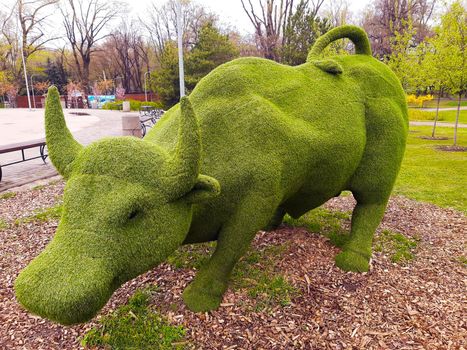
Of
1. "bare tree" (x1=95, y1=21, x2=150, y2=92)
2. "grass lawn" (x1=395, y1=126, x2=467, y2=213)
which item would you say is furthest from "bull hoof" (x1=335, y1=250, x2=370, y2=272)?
"bare tree" (x1=95, y1=21, x2=150, y2=92)

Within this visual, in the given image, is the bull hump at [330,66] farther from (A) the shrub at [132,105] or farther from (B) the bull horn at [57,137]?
(A) the shrub at [132,105]

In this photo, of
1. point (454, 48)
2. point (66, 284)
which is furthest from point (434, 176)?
→ point (66, 284)

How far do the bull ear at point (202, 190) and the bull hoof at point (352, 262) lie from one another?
250 cm

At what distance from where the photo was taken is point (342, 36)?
4750 mm

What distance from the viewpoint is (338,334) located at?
135 inches

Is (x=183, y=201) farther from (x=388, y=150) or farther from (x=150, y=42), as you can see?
(x=150, y=42)

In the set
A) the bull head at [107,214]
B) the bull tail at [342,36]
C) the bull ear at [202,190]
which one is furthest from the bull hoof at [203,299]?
the bull tail at [342,36]

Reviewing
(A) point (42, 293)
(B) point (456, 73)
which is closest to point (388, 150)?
(A) point (42, 293)

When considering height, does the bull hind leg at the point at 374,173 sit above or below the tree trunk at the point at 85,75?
below

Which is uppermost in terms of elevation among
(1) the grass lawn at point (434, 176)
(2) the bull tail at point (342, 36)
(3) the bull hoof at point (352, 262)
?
(2) the bull tail at point (342, 36)

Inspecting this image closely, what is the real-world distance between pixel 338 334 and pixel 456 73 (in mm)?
13232

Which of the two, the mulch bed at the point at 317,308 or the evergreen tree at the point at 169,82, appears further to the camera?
the evergreen tree at the point at 169,82

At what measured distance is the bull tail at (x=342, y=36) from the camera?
15.1 ft

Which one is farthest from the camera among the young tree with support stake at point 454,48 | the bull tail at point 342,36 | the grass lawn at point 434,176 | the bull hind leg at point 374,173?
the young tree with support stake at point 454,48
